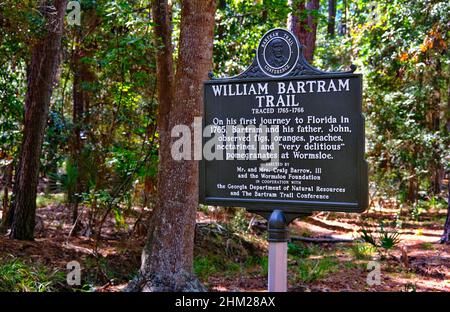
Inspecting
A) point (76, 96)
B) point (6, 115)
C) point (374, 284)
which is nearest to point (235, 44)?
point (76, 96)

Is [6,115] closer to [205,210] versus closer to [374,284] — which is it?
[205,210]

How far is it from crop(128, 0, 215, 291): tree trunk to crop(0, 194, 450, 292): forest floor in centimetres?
128

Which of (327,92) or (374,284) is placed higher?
(327,92)

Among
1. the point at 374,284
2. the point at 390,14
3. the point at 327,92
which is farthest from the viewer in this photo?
the point at 390,14

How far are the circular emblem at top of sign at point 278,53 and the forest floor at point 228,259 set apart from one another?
4.64 meters

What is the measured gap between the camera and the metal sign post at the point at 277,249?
16.5 ft

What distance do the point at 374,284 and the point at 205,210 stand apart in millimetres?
6137

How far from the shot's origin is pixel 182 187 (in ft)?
26.2

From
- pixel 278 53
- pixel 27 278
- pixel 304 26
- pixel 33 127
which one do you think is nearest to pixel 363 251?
pixel 304 26

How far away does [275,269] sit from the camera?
16.5 feet

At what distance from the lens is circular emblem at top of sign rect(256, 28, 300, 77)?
5.11 meters

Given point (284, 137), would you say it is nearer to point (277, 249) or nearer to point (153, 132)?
point (277, 249)

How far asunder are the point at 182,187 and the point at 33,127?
456 centimetres

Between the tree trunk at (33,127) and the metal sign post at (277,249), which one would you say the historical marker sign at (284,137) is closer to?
the metal sign post at (277,249)
